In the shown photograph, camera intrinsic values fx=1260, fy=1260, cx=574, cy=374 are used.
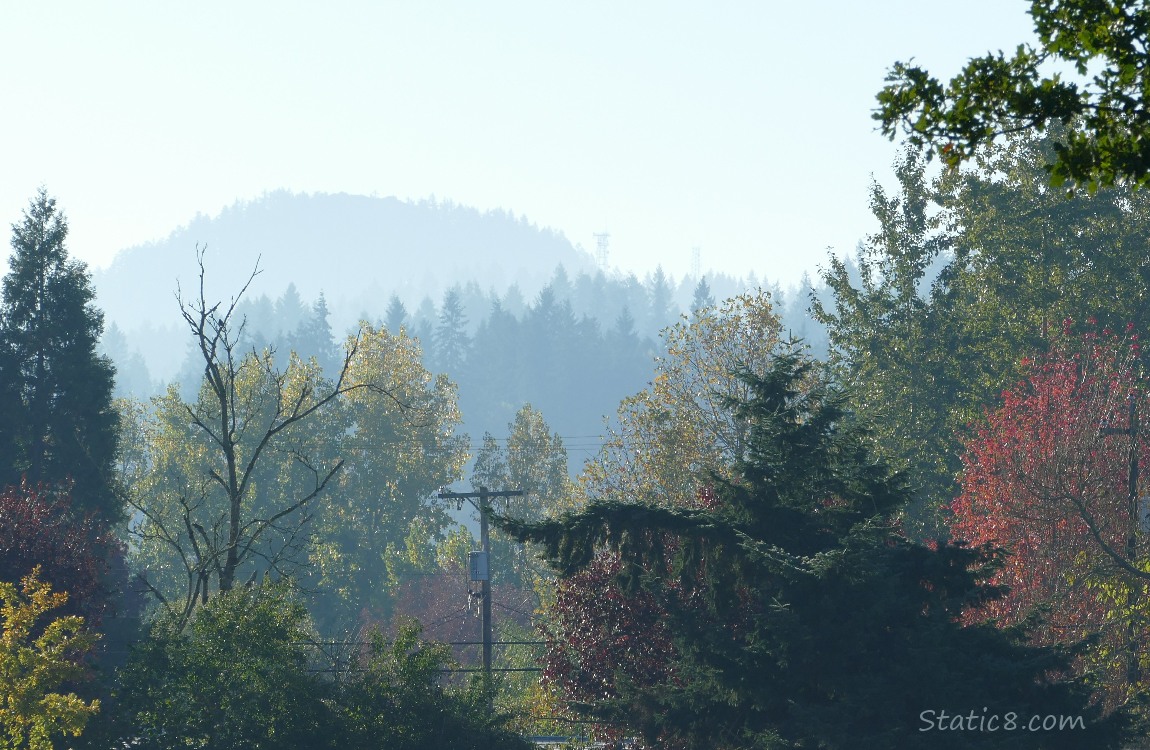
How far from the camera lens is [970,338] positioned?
44.7 meters

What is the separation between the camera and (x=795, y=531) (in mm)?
18812

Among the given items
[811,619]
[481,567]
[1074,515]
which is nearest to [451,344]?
[481,567]

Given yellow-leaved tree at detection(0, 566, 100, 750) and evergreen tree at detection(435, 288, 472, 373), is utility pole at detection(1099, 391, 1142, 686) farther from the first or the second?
evergreen tree at detection(435, 288, 472, 373)

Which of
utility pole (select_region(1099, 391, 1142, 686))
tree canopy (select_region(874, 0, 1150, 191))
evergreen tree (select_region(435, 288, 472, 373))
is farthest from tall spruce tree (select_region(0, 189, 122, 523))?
evergreen tree (select_region(435, 288, 472, 373))

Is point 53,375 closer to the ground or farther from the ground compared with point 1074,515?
farther from the ground

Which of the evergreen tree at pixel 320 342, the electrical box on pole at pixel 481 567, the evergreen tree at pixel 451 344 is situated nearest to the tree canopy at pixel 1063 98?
the electrical box on pole at pixel 481 567

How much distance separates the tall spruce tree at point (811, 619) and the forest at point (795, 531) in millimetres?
46

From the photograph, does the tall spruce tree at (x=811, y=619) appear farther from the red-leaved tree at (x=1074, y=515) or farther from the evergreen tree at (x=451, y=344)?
the evergreen tree at (x=451, y=344)

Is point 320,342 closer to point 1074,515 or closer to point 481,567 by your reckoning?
point 481,567

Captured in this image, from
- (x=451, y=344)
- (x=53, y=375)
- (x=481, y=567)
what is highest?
(x=451, y=344)

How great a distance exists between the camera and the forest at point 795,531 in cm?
1688

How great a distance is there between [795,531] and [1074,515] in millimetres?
12257

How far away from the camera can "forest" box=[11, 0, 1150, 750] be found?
1688cm

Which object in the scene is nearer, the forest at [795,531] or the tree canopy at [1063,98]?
the tree canopy at [1063,98]
